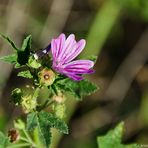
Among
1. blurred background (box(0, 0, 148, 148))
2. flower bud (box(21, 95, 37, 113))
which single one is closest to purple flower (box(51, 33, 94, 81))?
flower bud (box(21, 95, 37, 113))

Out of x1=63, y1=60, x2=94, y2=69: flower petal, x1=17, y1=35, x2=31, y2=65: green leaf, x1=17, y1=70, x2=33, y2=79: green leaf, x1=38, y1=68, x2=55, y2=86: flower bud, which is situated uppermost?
x1=63, y1=60, x2=94, y2=69: flower petal

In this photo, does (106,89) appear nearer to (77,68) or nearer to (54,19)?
(54,19)

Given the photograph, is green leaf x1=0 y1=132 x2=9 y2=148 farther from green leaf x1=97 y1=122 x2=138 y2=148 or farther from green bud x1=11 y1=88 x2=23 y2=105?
green leaf x1=97 y1=122 x2=138 y2=148

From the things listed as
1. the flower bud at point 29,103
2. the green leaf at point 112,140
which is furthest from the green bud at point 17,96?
the green leaf at point 112,140

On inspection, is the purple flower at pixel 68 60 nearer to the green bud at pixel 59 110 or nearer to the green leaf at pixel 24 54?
the green leaf at pixel 24 54

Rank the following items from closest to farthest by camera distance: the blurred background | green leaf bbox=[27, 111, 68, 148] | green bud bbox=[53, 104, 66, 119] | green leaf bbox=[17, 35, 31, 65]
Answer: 1. green leaf bbox=[27, 111, 68, 148]
2. green leaf bbox=[17, 35, 31, 65]
3. green bud bbox=[53, 104, 66, 119]
4. the blurred background

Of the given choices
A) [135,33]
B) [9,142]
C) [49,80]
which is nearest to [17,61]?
[49,80]

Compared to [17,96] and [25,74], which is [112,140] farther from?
[25,74]
